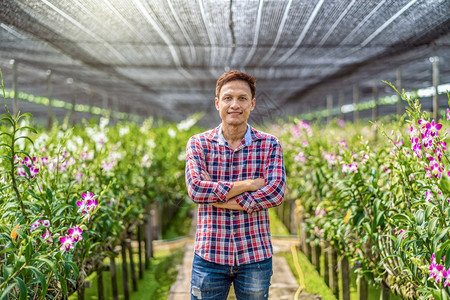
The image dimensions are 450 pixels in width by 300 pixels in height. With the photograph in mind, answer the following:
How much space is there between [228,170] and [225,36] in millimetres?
2425

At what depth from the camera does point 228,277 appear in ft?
5.87

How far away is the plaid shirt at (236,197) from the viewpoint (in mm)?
1748

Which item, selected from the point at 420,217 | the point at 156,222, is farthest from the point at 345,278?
the point at 156,222

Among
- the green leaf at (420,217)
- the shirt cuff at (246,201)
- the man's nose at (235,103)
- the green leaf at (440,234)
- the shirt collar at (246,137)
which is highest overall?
the man's nose at (235,103)

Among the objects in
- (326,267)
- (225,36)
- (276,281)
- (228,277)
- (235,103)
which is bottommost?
(276,281)

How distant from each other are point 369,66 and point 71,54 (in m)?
3.52

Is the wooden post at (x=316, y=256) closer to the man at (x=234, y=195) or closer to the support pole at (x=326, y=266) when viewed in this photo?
the support pole at (x=326, y=266)

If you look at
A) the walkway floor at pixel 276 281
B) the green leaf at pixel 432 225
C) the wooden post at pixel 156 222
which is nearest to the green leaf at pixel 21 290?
the green leaf at pixel 432 225

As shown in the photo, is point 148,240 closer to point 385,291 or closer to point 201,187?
point 385,291

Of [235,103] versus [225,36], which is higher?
[225,36]

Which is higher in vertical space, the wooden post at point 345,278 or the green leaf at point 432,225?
the green leaf at point 432,225

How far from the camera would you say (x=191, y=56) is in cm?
526

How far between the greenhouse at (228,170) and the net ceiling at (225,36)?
0.02 metres

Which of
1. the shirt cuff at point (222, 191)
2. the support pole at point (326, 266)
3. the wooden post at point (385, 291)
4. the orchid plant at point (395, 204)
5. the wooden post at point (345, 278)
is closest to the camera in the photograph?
the orchid plant at point (395, 204)
